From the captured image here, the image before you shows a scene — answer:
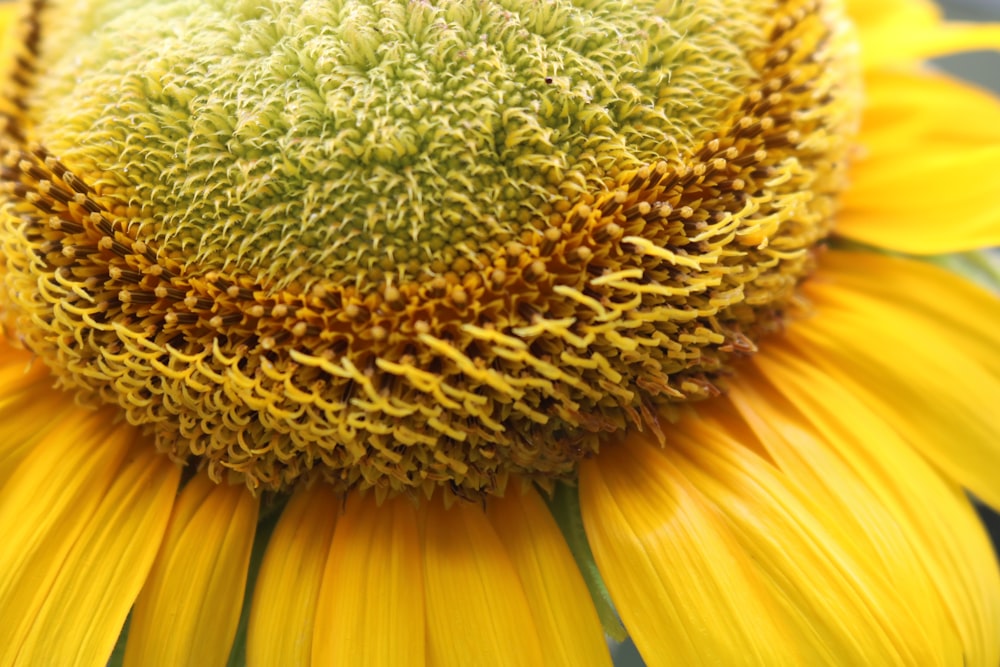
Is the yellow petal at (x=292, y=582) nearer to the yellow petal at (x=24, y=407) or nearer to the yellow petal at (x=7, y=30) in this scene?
the yellow petal at (x=24, y=407)

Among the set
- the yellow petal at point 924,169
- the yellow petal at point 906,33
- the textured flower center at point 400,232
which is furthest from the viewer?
the yellow petal at point 906,33

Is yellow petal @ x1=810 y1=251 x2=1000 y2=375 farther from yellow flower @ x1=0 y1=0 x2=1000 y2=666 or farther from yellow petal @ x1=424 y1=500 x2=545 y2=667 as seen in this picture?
yellow petal @ x1=424 y1=500 x2=545 y2=667

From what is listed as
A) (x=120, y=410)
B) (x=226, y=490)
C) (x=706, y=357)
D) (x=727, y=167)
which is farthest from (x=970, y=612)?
(x=120, y=410)

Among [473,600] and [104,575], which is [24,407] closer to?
[104,575]

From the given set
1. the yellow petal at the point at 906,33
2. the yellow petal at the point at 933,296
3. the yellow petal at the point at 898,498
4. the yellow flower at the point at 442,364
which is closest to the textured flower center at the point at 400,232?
the yellow flower at the point at 442,364

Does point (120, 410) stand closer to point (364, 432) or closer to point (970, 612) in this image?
point (364, 432)

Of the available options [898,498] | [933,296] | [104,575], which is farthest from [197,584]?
[933,296]

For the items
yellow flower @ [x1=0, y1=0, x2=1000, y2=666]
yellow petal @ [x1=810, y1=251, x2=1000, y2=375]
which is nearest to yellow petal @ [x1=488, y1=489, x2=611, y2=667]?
yellow flower @ [x1=0, y1=0, x2=1000, y2=666]
